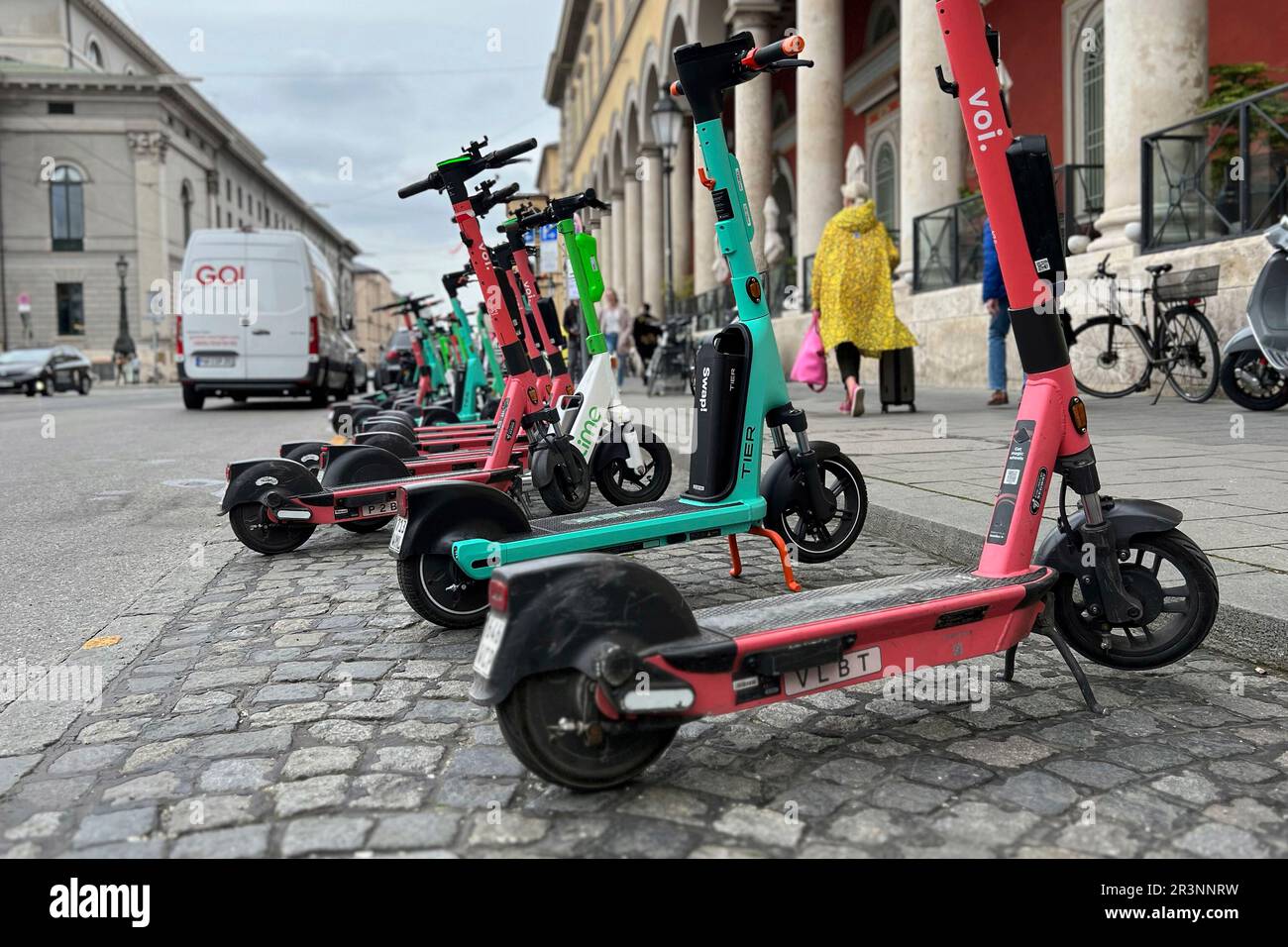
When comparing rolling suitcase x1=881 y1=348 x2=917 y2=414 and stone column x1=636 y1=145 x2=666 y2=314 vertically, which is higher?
stone column x1=636 y1=145 x2=666 y2=314

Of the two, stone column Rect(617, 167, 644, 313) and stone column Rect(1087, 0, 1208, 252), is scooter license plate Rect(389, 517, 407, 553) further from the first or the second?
stone column Rect(617, 167, 644, 313)

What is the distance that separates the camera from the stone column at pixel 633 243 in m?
38.2

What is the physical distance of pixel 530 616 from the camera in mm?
2150

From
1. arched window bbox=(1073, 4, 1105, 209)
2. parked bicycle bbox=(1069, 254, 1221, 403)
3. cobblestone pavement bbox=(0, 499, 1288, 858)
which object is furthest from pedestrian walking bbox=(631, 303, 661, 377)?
cobblestone pavement bbox=(0, 499, 1288, 858)

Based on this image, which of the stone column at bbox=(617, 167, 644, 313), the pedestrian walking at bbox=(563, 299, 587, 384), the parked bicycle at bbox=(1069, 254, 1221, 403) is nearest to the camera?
the parked bicycle at bbox=(1069, 254, 1221, 403)

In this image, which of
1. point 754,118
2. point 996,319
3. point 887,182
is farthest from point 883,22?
point 996,319

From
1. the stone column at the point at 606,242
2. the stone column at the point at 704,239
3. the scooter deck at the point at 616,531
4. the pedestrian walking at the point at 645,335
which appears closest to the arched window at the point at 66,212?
the stone column at the point at 606,242

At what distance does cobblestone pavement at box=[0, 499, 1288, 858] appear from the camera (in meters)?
2.07

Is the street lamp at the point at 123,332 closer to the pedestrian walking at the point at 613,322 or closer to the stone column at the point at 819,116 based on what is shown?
the pedestrian walking at the point at 613,322

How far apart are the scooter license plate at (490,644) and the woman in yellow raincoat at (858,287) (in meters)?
8.10

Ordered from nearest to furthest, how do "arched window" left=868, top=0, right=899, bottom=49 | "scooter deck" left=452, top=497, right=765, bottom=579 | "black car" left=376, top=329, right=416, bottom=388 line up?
1. "scooter deck" left=452, top=497, right=765, bottom=579
2. "black car" left=376, top=329, right=416, bottom=388
3. "arched window" left=868, top=0, right=899, bottom=49

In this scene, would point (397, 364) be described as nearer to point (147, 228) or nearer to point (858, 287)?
point (858, 287)

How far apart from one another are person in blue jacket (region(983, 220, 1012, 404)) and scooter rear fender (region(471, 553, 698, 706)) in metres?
8.30
